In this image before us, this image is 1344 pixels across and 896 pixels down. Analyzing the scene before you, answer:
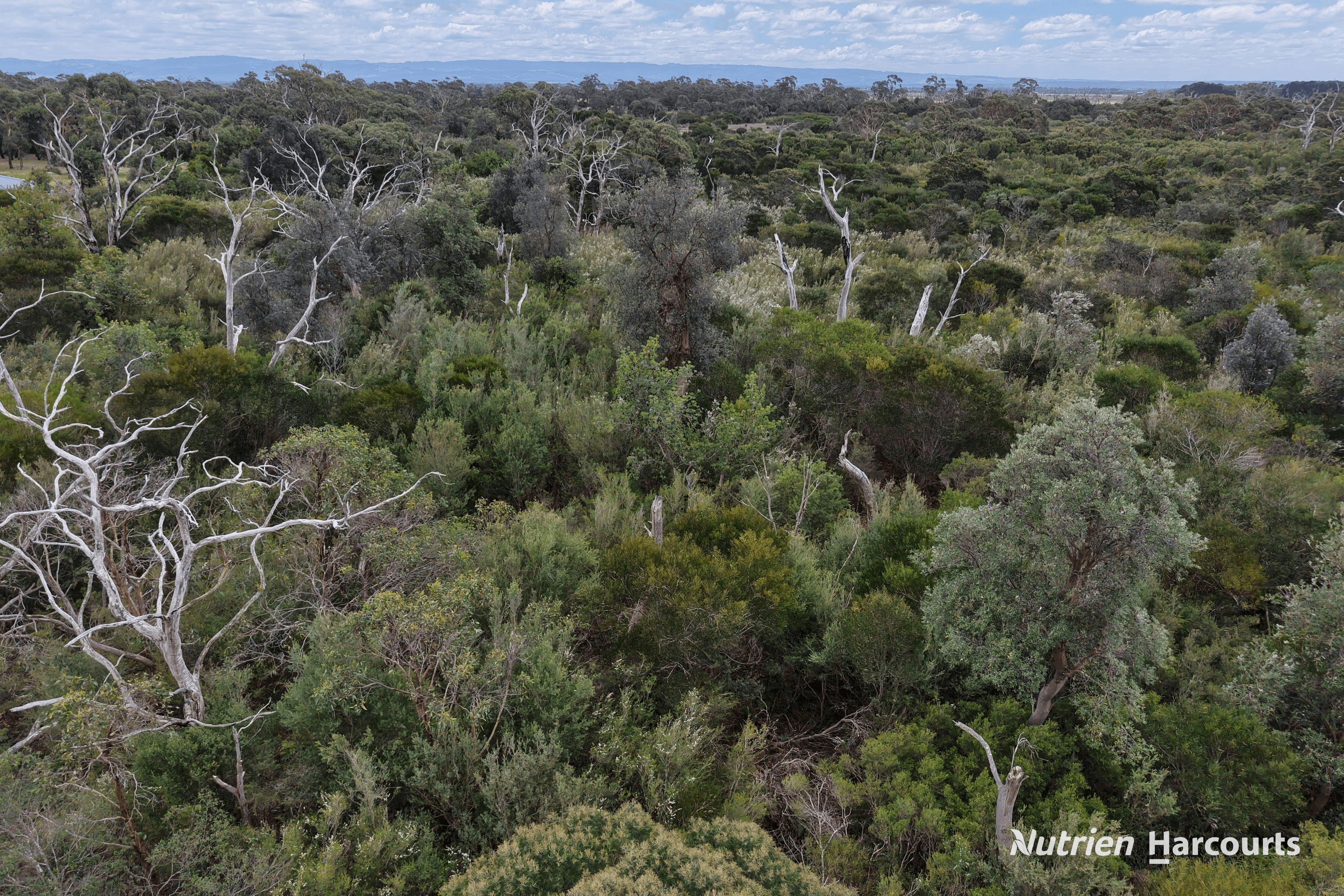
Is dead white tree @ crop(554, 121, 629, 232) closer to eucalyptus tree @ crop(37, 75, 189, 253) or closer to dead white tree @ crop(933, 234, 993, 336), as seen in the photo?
dead white tree @ crop(933, 234, 993, 336)

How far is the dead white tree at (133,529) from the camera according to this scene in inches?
210

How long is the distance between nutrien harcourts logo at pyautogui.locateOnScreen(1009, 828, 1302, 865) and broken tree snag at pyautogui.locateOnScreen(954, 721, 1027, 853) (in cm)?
6

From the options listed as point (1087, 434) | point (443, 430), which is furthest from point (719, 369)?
point (1087, 434)

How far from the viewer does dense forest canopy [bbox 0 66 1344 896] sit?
5027 mm

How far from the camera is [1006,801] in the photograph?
509cm

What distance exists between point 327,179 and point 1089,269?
108 feet

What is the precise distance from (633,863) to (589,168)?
33.5 m

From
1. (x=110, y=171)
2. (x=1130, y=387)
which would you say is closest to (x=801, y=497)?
(x=1130, y=387)

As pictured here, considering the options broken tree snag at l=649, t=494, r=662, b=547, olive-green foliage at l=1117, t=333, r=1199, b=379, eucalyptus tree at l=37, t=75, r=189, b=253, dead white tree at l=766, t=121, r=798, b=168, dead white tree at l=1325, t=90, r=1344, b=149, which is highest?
dead white tree at l=1325, t=90, r=1344, b=149

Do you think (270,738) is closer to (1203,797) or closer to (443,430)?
(443,430)

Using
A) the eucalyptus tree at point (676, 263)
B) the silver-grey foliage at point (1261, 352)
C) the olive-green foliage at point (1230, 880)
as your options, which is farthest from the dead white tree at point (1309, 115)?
the olive-green foliage at point (1230, 880)

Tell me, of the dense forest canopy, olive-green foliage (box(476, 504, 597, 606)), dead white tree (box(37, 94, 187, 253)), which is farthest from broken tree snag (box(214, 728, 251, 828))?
dead white tree (box(37, 94, 187, 253))

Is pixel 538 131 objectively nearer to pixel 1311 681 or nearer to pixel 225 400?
pixel 225 400

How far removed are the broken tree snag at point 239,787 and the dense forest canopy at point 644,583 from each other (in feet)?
0.52
